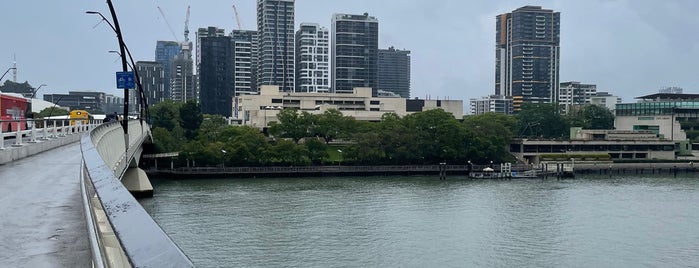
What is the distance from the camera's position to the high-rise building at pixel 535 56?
181 metres

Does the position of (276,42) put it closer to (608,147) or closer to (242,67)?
(242,67)

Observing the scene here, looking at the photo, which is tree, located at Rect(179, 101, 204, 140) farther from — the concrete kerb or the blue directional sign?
the blue directional sign

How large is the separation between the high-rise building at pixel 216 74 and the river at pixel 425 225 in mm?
98098

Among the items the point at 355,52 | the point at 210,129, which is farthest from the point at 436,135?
the point at 355,52

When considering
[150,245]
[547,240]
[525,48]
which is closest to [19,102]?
[547,240]

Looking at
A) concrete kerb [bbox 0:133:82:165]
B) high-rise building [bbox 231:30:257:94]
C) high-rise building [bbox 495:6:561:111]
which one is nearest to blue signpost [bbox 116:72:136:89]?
concrete kerb [bbox 0:133:82:165]

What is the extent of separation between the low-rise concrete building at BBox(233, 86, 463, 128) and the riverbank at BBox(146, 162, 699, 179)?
89.2 ft

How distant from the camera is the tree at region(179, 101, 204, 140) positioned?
84812 millimetres

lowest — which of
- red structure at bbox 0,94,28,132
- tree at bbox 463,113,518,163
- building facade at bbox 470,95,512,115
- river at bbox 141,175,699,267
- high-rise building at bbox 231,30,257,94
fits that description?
river at bbox 141,175,699,267

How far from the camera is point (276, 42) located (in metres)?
167

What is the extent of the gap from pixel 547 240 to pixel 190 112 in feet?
202

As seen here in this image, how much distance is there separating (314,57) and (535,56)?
63.9 meters

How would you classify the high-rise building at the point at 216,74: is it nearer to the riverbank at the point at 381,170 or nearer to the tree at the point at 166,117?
the tree at the point at 166,117

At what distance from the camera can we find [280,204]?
139 feet
